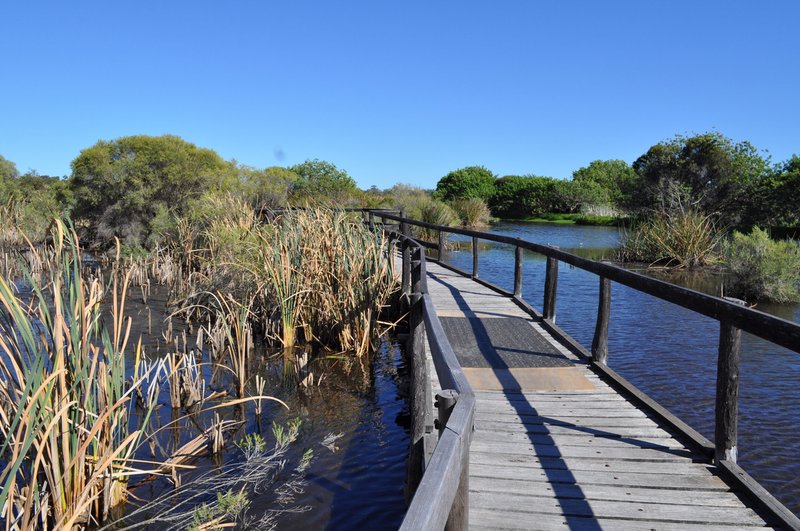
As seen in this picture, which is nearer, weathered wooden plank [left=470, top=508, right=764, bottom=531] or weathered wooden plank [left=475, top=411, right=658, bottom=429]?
weathered wooden plank [left=470, top=508, right=764, bottom=531]

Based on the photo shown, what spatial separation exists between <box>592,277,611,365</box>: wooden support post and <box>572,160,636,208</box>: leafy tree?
930 inches

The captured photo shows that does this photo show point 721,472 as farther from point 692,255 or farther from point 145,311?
point 692,255

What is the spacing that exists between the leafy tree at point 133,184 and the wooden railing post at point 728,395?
16.3m

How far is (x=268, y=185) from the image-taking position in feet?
79.7

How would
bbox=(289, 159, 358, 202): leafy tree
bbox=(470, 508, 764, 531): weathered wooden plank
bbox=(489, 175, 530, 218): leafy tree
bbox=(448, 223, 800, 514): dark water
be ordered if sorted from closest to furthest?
bbox=(470, 508, 764, 531): weathered wooden plank < bbox=(448, 223, 800, 514): dark water < bbox=(289, 159, 358, 202): leafy tree < bbox=(489, 175, 530, 218): leafy tree

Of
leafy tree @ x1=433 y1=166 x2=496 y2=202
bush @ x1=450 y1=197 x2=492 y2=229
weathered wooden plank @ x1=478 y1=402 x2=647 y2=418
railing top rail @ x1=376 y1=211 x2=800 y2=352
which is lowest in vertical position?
weathered wooden plank @ x1=478 y1=402 x2=647 y2=418

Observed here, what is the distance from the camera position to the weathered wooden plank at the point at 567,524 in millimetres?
2623

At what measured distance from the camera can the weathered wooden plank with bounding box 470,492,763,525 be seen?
2693mm

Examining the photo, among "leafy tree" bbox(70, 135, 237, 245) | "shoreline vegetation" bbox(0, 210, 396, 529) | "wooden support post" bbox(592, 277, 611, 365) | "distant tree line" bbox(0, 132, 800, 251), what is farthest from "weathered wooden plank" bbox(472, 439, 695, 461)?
"leafy tree" bbox(70, 135, 237, 245)

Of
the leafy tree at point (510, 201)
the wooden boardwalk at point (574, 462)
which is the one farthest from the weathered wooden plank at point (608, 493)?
the leafy tree at point (510, 201)

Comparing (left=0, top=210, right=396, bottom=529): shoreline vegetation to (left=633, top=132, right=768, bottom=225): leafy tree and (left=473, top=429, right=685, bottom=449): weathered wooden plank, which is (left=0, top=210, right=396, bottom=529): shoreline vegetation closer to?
(left=473, top=429, right=685, bottom=449): weathered wooden plank

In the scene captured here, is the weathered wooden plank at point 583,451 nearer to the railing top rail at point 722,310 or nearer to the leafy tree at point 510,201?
the railing top rail at point 722,310

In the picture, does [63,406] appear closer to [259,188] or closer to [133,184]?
[133,184]

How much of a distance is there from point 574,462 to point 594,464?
0.36 ft
